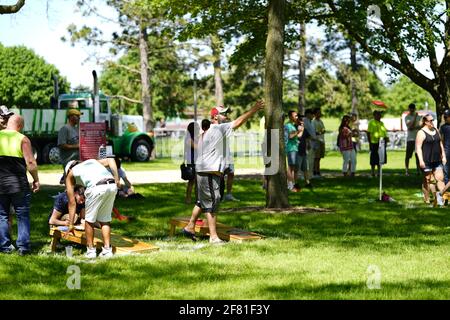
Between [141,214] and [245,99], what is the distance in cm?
4137

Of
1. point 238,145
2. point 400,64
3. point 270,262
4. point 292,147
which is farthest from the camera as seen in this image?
point 238,145

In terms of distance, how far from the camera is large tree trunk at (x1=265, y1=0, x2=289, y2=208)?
1294 cm

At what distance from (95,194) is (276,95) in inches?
215

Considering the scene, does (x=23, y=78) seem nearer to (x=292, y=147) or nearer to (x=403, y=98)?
(x=403, y=98)

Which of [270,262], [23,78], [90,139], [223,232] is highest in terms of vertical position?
[23,78]

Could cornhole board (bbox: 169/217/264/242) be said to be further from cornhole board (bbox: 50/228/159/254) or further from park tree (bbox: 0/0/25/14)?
park tree (bbox: 0/0/25/14)

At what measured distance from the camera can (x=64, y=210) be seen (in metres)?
9.59

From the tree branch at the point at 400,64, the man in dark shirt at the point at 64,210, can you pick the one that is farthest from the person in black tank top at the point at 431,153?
the man in dark shirt at the point at 64,210

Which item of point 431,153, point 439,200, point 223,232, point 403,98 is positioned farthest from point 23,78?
point 223,232

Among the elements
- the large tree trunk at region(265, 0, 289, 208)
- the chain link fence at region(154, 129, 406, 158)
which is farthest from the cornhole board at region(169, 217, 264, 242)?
the chain link fence at region(154, 129, 406, 158)
